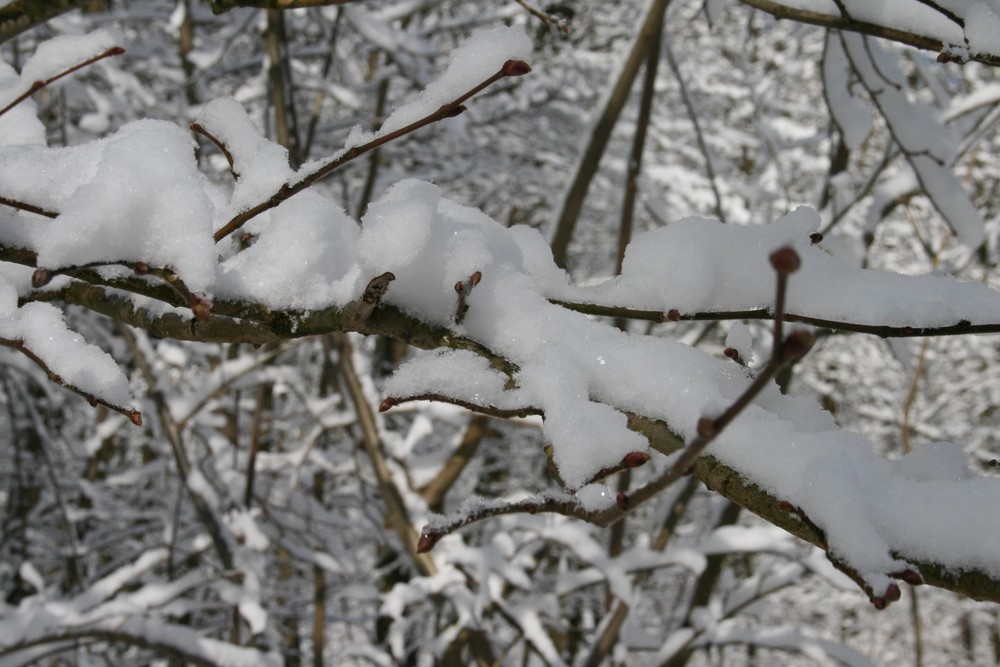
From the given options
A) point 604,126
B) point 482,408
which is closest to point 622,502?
point 482,408

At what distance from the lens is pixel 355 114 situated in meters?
4.52

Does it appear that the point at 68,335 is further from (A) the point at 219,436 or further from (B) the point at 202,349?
(B) the point at 202,349

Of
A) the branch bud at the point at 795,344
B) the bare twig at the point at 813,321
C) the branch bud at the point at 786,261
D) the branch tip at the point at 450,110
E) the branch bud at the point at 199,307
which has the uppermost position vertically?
the branch tip at the point at 450,110

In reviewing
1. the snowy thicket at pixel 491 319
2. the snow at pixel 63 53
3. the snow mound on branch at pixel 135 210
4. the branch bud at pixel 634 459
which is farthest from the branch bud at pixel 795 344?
the snow at pixel 63 53

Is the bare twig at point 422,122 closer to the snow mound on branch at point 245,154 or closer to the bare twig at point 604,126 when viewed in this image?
the snow mound on branch at point 245,154

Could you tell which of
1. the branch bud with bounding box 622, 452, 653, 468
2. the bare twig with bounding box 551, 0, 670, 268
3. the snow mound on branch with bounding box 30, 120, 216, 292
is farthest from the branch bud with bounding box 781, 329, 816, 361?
the bare twig with bounding box 551, 0, 670, 268

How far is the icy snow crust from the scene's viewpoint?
45 centimetres

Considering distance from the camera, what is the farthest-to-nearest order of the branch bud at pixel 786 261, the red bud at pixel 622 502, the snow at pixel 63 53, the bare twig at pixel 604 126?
1. the bare twig at pixel 604 126
2. the snow at pixel 63 53
3. the red bud at pixel 622 502
4. the branch bud at pixel 786 261

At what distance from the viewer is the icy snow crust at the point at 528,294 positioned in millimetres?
448

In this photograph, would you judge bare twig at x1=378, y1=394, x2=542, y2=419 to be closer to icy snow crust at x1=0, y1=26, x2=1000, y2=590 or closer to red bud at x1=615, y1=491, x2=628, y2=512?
icy snow crust at x1=0, y1=26, x2=1000, y2=590

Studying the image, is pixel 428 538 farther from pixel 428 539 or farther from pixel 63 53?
pixel 63 53

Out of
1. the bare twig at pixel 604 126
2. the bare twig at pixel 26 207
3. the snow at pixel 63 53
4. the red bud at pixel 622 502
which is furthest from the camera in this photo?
the bare twig at pixel 604 126

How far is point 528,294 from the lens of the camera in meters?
0.59

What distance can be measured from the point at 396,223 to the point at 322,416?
258 cm
